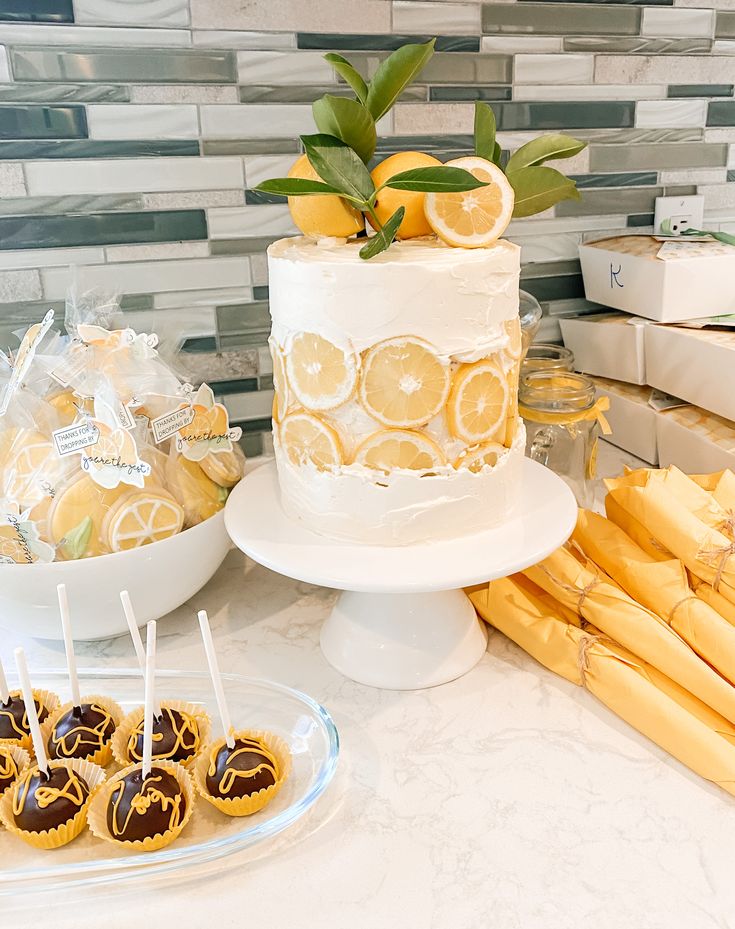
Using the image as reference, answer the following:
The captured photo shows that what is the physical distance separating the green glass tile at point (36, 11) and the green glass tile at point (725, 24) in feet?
2.87

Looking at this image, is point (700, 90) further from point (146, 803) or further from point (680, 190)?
point (146, 803)

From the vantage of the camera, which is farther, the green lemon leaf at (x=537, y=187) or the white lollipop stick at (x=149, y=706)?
the green lemon leaf at (x=537, y=187)

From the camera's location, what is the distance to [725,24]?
46.4 inches

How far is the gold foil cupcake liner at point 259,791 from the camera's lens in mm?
609

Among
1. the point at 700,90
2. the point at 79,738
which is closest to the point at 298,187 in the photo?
the point at 79,738

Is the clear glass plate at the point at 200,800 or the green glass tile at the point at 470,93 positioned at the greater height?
the green glass tile at the point at 470,93

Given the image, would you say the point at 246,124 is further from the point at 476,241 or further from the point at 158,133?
the point at 476,241

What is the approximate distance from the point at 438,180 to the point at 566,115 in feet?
1.97

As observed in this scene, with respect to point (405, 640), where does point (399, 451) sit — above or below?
above

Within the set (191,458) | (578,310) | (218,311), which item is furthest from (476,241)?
(578,310)

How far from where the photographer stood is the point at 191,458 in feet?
2.72

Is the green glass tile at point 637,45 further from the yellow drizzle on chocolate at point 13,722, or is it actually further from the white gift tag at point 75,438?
the yellow drizzle on chocolate at point 13,722

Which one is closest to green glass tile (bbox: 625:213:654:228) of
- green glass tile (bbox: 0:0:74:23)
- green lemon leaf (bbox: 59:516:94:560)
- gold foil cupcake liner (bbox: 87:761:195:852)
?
green glass tile (bbox: 0:0:74:23)

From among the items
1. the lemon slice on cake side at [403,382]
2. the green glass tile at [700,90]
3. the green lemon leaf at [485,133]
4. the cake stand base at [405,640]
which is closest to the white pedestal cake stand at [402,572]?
the cake stand base at [405,640]
